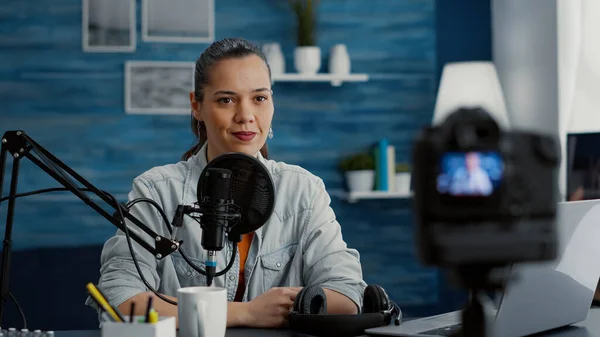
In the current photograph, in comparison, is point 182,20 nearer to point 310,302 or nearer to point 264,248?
point 264,248

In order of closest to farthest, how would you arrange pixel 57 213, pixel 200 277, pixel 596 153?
1. pixel 200 277
2. pixel 596 153
3. pixel 57 213

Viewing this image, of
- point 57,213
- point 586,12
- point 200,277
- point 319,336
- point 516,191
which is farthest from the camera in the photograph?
point 57,213

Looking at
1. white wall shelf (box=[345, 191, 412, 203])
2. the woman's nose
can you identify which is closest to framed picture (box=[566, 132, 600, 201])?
white wall shelf (box=[345, 191, 412, 203])

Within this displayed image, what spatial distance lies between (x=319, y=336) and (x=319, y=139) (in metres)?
2.37

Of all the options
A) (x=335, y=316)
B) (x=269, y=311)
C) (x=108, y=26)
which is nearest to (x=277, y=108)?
(x=108, y=26)

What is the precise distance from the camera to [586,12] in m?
3.07

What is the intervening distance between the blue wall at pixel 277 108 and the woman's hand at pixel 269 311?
217 centimetres

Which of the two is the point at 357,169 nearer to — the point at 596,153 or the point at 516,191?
the point at 596,153

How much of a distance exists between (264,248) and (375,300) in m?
0.46

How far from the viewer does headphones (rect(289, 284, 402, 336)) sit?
54.3 inches

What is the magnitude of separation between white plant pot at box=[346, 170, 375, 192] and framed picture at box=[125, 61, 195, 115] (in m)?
0.87

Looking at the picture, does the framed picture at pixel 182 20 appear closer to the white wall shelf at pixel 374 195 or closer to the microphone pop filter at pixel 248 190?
the white wall shelf at pixel 374 195

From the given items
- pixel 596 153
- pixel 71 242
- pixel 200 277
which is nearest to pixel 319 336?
pixel 200 277

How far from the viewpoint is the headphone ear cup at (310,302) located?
1.46 metres
